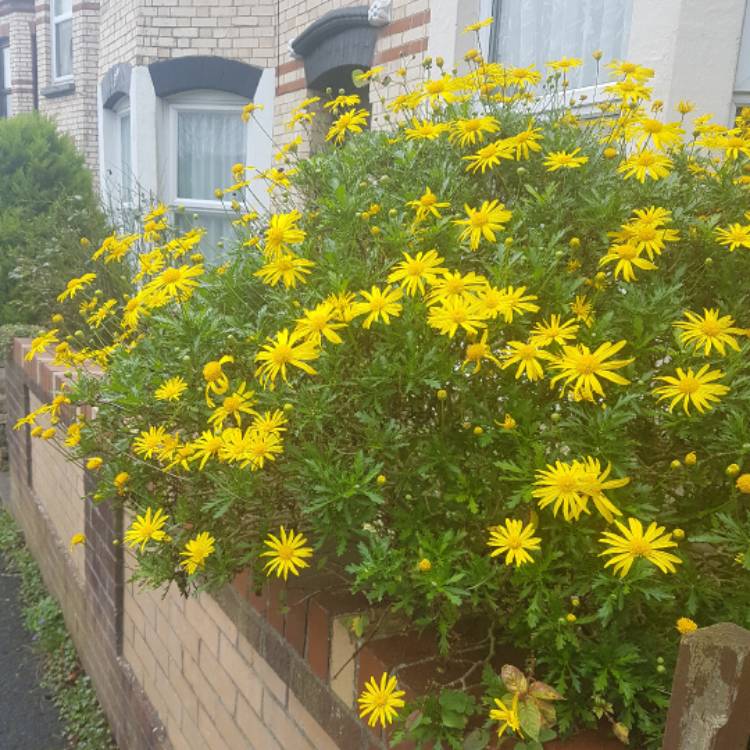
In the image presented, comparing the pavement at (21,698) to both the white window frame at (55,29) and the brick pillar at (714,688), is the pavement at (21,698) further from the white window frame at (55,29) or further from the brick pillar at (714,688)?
the white window frame at (55,29)

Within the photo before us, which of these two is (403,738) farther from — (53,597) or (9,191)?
(9,191)

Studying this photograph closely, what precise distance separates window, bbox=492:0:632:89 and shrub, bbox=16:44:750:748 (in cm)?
248

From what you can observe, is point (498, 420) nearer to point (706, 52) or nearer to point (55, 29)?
point (706, 52)

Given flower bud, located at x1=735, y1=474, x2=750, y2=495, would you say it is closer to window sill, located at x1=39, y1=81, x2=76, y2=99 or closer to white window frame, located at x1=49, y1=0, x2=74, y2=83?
window sill, located at x1=39, y1=81, x2=76, y2=99

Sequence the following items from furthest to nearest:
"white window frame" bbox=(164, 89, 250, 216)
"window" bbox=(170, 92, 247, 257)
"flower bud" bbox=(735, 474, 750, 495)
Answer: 1. "window" bbox=(170, 92, 247, 257)
2. "white window frame" bbox=(164, 89, 250, 216)
3. "flower bud" bbox=(735, 474, 750, 495)

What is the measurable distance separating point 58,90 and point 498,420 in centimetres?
1301

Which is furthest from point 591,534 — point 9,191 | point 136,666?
point 9,191

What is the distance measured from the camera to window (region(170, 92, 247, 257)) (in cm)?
895

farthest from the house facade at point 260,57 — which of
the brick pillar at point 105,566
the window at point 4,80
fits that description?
the window at point 4,80

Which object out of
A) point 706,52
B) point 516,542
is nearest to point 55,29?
point 706,52

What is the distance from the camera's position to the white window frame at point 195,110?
8.84 m

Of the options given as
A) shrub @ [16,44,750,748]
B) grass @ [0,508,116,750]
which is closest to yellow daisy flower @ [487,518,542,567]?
shrub @ [16,44,750,748]

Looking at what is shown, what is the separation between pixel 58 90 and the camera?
41.1ft

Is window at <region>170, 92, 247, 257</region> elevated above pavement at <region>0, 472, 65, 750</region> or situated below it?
above
